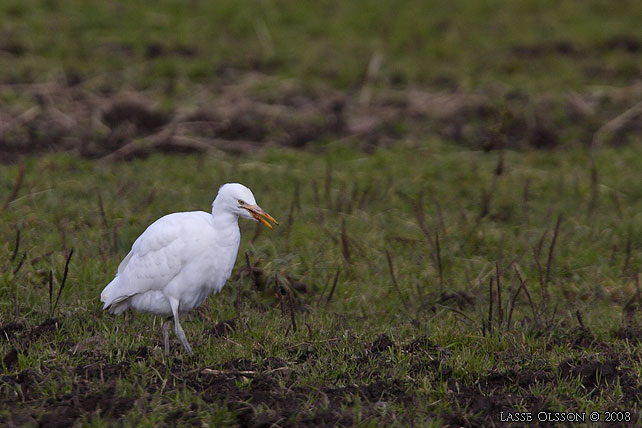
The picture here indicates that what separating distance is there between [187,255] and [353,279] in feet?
6.53

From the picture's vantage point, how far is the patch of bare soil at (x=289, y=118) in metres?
9.98

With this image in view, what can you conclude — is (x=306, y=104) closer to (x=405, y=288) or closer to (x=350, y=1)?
(x=350, y=1)

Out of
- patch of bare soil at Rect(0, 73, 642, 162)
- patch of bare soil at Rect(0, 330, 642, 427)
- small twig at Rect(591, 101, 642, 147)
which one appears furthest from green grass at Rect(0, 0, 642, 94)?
patch of bare soil at Rect(0, 330, 642, 427)

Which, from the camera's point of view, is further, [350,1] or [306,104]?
[350,1]

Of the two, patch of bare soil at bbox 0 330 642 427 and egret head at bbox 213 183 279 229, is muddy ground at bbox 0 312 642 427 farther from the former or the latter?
egret head at bbox 213 183 279 229

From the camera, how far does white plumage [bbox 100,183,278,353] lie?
5.26 meters

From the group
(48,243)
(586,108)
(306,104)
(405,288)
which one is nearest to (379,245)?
(405,288)

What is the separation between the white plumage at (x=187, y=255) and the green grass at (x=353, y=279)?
11.8 inches

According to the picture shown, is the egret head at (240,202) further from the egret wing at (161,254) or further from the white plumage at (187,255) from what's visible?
the egret wing at (161,254)

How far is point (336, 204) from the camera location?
8.22 m

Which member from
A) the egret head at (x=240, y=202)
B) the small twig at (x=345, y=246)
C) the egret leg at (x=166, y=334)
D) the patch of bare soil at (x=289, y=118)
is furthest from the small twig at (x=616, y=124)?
the egret leg at (x=166, y=334)

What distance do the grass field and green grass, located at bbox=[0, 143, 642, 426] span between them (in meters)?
0.02

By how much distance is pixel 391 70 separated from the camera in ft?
41.3

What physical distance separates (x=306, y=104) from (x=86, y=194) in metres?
3.97
